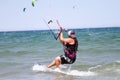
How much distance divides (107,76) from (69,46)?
1.73 m

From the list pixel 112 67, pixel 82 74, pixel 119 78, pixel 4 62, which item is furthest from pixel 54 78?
pixel 4 62

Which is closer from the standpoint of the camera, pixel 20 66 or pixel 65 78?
pixel 65 78

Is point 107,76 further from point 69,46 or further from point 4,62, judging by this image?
point 4,62

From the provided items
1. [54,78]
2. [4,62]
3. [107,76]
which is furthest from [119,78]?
[4,62]

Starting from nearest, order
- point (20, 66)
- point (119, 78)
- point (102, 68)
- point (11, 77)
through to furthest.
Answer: point (119, 78) < point (11, 77) < point (102, 68) < point (20, 66)

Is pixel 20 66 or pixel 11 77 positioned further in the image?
pixel 20 66

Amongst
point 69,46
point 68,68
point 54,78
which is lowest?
point 68,68

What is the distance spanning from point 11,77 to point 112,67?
4.32 meters

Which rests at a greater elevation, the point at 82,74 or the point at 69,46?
the point at 69,46

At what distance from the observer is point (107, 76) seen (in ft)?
36.8

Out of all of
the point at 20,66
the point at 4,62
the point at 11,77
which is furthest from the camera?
the point at 4,62

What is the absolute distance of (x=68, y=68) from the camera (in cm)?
1352

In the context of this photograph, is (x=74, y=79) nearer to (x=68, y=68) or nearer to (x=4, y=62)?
(x=68, y=68)

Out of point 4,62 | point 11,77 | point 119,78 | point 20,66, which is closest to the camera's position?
point 119,78
